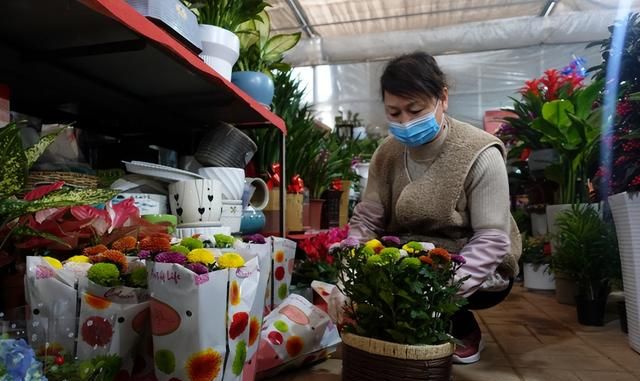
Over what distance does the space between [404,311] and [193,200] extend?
0.61m

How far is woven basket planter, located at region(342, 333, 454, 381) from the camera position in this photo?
844mm

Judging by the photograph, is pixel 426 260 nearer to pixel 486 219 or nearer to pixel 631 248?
pixel 486 219

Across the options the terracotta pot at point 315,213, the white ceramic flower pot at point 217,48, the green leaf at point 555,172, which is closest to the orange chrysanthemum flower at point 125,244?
the white ceramic flower pot at point 217,48

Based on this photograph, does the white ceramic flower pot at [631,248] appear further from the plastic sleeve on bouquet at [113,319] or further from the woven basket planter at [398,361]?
the plastic sleeve on bouquet at [113,319]

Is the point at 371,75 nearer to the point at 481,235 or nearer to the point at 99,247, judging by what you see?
the point at 481,235

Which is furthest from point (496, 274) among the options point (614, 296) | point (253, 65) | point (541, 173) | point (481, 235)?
point (614, 296)

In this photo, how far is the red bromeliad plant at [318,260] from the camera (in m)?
1.61

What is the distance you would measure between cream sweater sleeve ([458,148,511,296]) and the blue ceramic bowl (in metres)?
0.77

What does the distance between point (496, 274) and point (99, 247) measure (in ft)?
3.29

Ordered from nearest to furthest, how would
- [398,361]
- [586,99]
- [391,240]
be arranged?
[398,361] < [391,240] < [586,99]

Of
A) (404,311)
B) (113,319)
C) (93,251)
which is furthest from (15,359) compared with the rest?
(404,311)

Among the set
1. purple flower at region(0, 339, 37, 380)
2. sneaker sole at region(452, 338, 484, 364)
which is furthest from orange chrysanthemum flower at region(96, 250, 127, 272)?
sneaker sole at region(452, 338, 484, 364)

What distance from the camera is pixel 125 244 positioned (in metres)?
0.78

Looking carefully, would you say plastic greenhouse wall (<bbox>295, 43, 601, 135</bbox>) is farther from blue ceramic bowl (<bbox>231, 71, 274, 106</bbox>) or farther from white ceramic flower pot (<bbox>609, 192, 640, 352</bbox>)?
white ceramic flower pot (<bbox>609, 192, 640, 352</bbox>)
